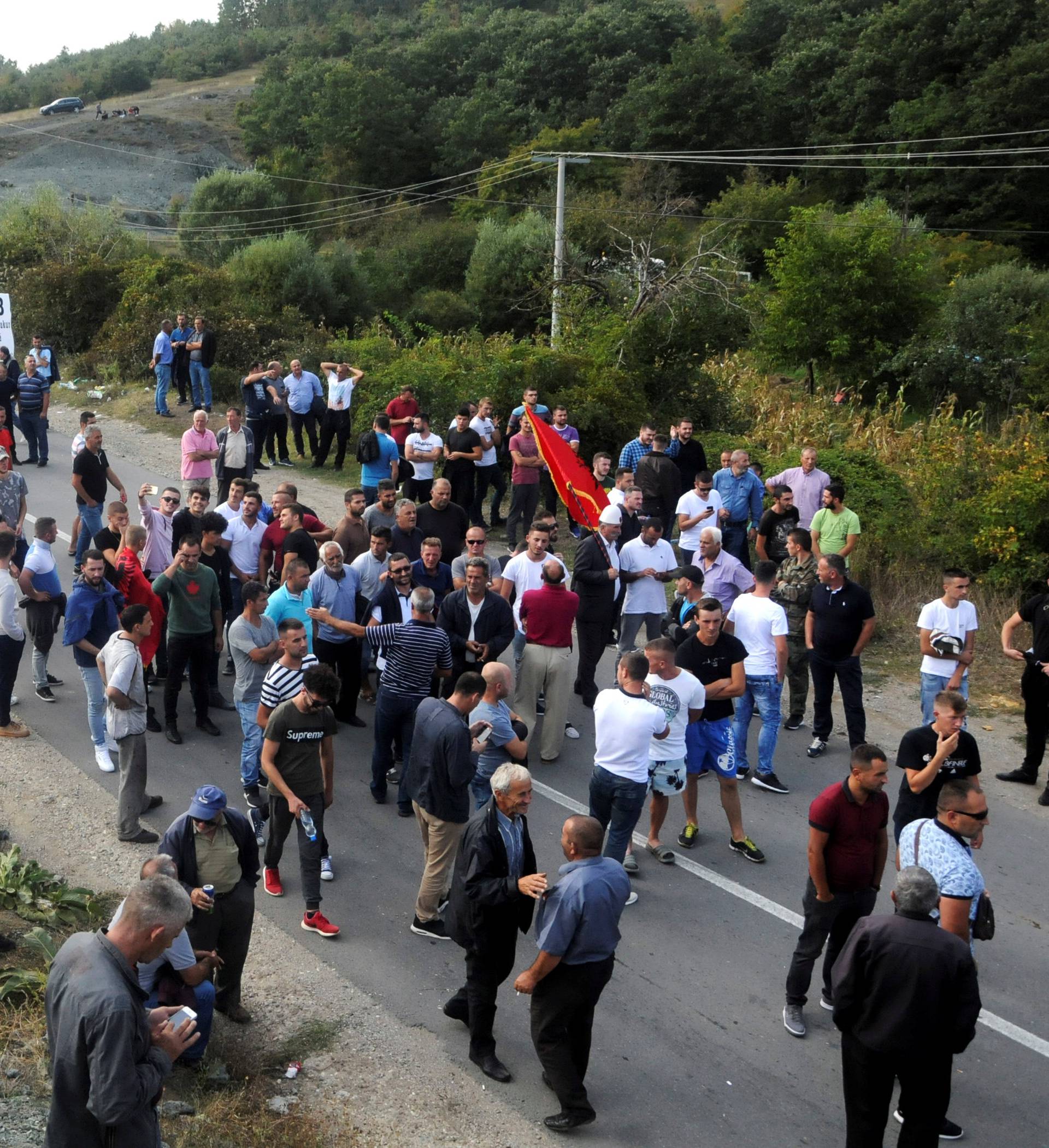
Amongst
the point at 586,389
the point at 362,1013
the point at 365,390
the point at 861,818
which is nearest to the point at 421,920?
the point at 362,1013

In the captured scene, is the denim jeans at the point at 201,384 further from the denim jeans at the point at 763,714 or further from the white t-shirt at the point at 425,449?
the denim jeans at the point at 763,714

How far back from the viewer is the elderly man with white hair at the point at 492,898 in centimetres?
552

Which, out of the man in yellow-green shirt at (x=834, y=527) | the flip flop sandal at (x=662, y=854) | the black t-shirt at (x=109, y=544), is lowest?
the flip flop sandal at (x=662, y=854)

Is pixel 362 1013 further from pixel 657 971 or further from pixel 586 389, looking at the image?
pixel 586 389

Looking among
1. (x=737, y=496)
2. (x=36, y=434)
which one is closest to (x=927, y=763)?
(x=737, y=496)

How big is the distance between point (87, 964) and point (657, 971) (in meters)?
3.78

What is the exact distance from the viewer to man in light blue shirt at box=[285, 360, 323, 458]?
730 inches

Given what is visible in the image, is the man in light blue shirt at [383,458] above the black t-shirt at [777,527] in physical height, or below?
above

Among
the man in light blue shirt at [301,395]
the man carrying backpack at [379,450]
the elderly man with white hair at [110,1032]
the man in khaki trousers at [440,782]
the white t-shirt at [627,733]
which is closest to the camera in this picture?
the elderly man with white hair at [110,1032]

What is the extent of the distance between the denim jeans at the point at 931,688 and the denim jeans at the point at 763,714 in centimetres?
129

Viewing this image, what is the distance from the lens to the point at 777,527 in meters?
11.9

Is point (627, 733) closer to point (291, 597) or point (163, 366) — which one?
point (291, 597)

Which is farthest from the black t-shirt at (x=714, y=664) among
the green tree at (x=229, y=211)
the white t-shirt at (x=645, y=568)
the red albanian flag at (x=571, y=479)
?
the green tree at (x=229, y=211)

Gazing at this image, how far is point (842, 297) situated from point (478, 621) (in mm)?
21522
